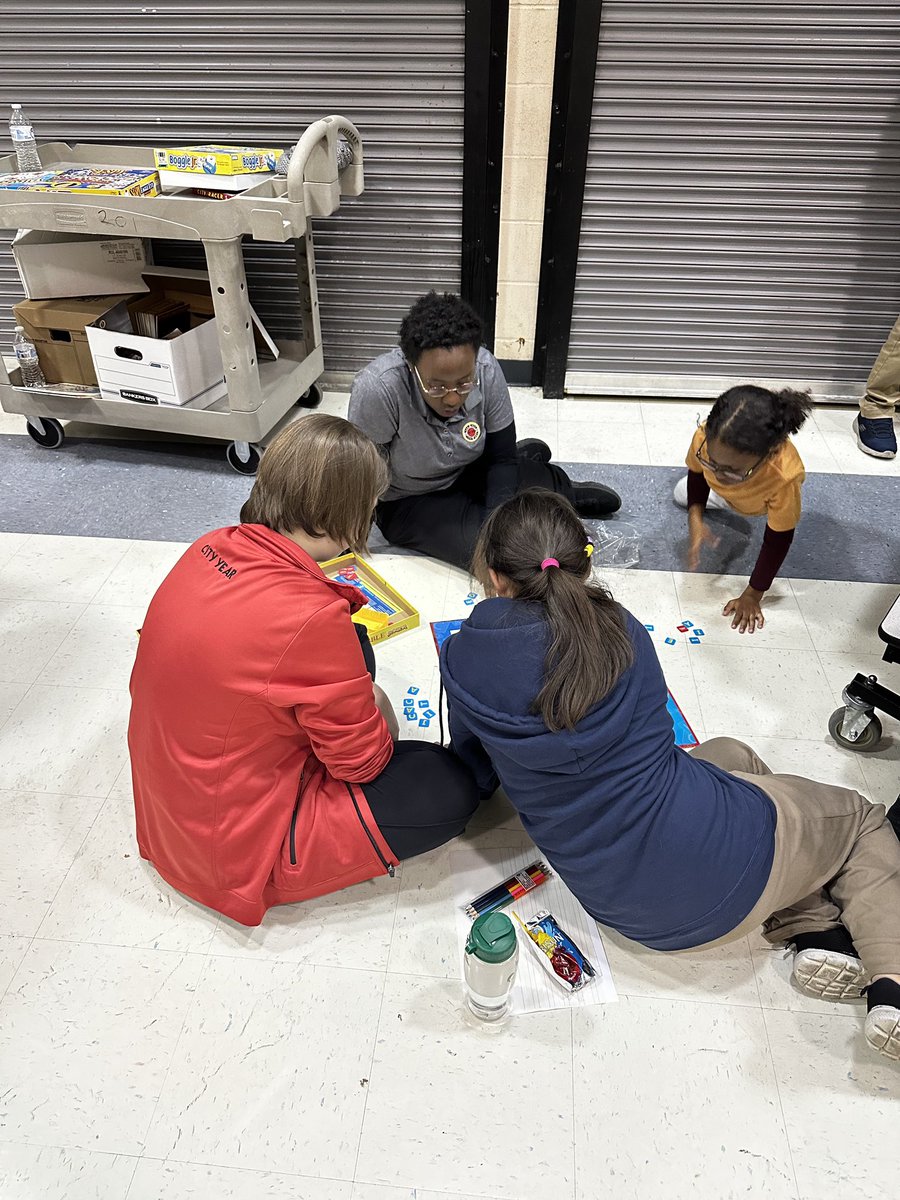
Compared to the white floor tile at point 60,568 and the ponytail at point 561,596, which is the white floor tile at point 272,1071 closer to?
the ponytail at point 561,596

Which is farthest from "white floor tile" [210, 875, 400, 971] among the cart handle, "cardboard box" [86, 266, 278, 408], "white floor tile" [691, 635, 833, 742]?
the cart handle

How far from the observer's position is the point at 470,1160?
1.29m

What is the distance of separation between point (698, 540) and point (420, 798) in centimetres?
127

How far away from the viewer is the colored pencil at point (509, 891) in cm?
162

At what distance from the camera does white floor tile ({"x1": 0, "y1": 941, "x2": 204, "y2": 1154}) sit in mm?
1325

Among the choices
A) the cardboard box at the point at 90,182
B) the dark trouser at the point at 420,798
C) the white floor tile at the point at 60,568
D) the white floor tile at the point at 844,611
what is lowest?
the white floor tile at the point at 844,611

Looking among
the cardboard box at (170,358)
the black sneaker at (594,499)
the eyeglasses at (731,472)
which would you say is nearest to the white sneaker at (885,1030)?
the eyeglasses at (731,472)

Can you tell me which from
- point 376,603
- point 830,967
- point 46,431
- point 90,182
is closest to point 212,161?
point 90,182

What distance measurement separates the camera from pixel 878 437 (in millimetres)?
3074

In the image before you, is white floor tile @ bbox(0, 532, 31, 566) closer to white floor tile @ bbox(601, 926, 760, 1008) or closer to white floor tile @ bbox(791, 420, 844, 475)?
white floor tile @ bbox(601, 926, 760, 1008)

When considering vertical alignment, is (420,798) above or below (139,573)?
above

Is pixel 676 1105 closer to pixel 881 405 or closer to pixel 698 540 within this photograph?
pixel 698 540

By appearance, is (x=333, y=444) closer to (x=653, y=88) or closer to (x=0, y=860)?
(x=0, y=860)

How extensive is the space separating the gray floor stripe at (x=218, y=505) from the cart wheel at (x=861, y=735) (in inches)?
25.9
